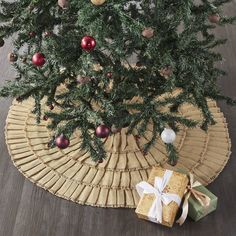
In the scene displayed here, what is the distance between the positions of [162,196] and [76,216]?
Answer: 32cm

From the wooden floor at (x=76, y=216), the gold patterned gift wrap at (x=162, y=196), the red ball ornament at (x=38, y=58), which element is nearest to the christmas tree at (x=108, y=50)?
the red ball ornament at (x=38, y=58)

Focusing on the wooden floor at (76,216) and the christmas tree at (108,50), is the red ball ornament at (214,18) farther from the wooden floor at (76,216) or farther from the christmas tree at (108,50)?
the wooden floor at (76,216)

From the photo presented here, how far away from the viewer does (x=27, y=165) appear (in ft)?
5.12

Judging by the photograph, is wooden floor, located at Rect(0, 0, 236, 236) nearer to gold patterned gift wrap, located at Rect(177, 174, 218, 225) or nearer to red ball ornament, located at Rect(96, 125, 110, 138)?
gold patterned gift wrap, located at Rect(177, 174, 218, 225)

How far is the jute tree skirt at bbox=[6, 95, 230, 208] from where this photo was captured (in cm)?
147

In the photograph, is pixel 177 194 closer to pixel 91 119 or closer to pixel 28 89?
pixel 91 119

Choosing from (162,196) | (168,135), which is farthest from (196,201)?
(168,135)

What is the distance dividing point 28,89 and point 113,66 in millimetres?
A: 281

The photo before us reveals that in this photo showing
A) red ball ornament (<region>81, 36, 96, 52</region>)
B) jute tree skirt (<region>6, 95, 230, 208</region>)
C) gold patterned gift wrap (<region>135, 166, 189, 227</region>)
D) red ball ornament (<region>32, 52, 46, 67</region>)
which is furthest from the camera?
jute tree skirt (<region>6, 95, 230, 208</region>)

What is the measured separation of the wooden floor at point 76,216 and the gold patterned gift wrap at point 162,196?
7 centimetres

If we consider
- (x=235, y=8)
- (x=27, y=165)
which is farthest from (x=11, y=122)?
(x=235, y=8)

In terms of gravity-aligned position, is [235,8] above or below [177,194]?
above

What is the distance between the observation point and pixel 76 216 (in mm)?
1424

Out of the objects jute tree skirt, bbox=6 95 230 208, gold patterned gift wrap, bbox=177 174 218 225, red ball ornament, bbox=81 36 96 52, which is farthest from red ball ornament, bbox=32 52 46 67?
gold patterned gift wrap, bbox=177 174 218 225
